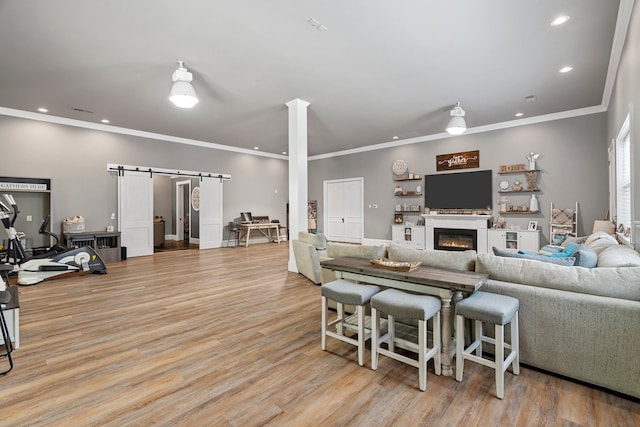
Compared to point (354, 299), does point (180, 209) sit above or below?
above

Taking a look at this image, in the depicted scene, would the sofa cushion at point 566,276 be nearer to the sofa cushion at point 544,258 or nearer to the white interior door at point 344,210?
the sofa cushion at point 544,258

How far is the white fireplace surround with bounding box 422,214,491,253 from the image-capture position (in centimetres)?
686

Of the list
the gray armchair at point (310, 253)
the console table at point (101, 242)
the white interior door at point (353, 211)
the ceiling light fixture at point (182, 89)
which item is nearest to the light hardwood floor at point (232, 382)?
the gray armchair at point (310, 253)

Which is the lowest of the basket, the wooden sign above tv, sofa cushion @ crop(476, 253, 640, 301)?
sofa cushion @ crop(476, 253, 640, 301)

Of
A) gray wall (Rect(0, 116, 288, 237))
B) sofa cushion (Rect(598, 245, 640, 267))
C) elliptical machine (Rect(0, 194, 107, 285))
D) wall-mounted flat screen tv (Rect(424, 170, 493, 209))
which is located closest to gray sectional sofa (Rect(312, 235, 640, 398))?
sofa cushion (Rect(598, 245, 640, 267))

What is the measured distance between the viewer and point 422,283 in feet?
7.00

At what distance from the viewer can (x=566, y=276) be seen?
6.70ft

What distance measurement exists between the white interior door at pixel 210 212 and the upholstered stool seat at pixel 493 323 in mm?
7812

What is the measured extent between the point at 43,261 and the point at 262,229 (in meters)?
5.82

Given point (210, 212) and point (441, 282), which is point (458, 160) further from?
point (210, 212)

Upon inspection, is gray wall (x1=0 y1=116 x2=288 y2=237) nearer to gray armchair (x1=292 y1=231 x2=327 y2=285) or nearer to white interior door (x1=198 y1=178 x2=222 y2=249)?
white interior door (x1=198 y1=178 x2=222 y2=249)

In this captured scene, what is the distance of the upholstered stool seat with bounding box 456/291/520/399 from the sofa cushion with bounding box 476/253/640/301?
0.71 ft

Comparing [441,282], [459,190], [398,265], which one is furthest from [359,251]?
[459,190]

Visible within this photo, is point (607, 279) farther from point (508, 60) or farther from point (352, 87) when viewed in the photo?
point (352, 87)
